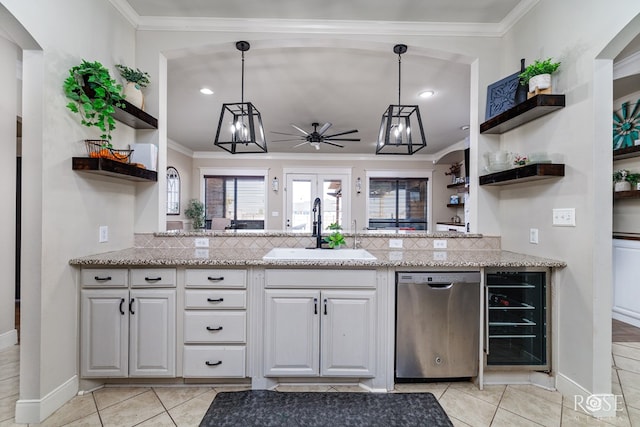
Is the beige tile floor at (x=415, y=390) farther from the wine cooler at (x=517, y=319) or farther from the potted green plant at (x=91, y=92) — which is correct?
the potted green plant at (x=91, y=92)

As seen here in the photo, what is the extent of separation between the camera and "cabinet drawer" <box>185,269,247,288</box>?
6.29 ft

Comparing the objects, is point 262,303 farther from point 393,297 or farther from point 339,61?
point 339,61

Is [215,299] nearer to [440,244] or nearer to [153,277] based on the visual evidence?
[153,277]

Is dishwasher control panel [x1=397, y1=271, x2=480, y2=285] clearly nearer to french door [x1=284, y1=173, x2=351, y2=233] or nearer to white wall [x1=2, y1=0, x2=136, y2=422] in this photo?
white wall [x1=2, y1=0, x2=136, y2=422]

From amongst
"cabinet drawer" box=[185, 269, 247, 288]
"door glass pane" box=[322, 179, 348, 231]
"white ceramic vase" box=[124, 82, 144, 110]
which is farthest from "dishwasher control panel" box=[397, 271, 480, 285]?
"door glass pane" box=[322, 179, 348, 231]

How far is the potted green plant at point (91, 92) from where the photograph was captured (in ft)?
5.86

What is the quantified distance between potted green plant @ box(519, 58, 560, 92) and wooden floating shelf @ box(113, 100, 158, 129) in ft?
9.14

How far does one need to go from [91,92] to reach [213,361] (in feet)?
6.26

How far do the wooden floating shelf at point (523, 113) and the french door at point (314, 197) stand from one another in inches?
188

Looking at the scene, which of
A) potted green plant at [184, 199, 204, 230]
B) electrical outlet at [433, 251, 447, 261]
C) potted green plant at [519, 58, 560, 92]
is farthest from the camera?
potted green plant at [184, 199, 204, 230]

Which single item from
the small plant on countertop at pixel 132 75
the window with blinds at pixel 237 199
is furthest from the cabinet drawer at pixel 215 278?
the window with blinds at pixel 237 199

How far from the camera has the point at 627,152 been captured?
3016mm

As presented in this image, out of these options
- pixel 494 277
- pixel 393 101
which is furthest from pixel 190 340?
pixel 393 101

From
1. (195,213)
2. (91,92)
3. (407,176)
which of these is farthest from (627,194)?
(195,213)
